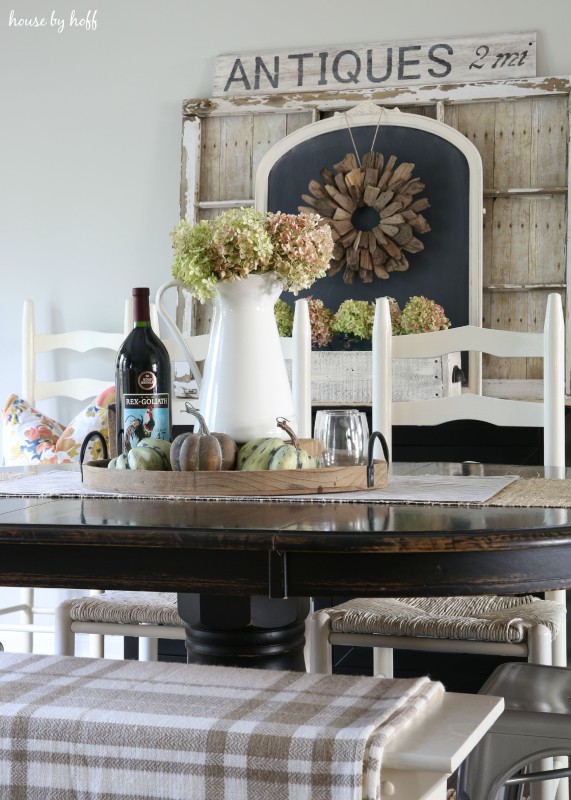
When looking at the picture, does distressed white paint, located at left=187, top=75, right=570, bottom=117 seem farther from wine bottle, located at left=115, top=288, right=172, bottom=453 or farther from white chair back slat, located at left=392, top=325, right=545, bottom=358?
wine bottle, located at left=115, top=288, right=172, bottom=453

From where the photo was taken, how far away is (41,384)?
329cm

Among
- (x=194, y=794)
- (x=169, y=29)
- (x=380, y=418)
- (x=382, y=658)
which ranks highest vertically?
(x=169, y=29)

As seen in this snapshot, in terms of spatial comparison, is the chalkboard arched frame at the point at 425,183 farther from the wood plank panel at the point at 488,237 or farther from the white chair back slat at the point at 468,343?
the white chair back slat at the point at 468,343

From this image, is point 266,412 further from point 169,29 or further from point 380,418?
point 169,29

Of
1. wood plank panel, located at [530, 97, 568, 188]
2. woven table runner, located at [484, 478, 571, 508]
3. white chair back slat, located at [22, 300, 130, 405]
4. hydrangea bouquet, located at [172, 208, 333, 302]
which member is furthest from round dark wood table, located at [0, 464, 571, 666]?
wood plank panel, located at [530, 97, 568, 188]

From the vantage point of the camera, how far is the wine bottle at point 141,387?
166 centimetres

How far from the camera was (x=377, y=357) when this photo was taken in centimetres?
230

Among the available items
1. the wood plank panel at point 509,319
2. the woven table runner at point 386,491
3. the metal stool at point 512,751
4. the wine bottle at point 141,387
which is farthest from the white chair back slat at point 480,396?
the wood plank panel at point 509,319

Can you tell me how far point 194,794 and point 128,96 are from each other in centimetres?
368

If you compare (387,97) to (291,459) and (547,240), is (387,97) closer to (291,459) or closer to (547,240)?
(547,240)

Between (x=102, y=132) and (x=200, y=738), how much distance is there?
3647mm

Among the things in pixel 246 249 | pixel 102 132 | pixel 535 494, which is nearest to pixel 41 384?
pixel 102 132

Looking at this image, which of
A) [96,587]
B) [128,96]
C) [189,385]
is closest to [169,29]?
[128,96]

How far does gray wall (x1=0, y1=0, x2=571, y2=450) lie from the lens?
404cm
